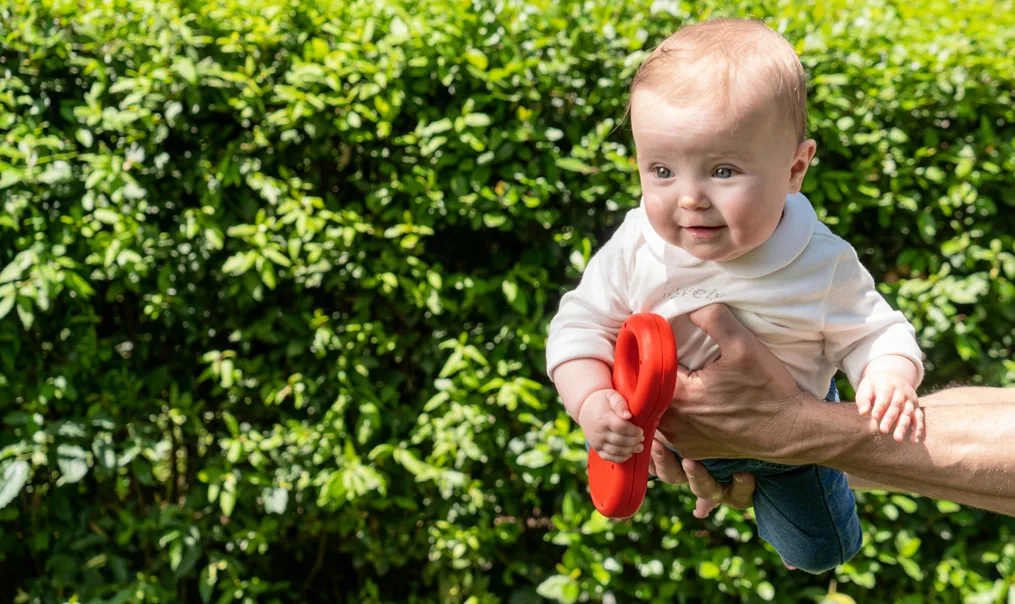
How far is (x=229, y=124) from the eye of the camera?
3.80 metres

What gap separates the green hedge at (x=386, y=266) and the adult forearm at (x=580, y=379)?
1704 millimetres

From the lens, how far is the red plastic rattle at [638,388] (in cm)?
178

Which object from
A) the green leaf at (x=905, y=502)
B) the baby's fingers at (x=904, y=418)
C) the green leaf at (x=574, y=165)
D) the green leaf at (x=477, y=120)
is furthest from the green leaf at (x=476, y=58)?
the green leaf at (x=905, y=502)

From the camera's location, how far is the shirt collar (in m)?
1.89

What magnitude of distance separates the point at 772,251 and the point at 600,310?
39cm

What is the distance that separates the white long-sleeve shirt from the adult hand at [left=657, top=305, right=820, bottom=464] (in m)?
0.04

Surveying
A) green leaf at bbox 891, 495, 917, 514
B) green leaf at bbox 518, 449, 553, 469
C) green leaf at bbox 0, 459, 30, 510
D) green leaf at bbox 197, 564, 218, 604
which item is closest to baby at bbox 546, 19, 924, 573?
green leaf at bbox 518, 449, 553, 469

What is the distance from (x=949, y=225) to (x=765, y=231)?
2555mm

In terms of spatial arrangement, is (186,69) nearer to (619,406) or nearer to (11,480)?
(11,480)

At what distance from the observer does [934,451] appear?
77.3 inches

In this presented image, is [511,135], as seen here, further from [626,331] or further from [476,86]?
[626,331]

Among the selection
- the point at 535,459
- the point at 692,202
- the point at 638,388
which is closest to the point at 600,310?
the point at 638,388

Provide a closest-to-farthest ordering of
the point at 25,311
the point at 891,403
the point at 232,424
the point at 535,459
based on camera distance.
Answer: the point at 891,403
the point at 25,311
the point at 535,459
the point at 232,424

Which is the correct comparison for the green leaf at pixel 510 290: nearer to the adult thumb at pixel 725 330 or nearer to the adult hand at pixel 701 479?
the adult hand at pixel 701 479
